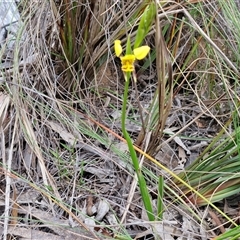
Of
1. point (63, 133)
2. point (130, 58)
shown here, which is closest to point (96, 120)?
point (63, 133)

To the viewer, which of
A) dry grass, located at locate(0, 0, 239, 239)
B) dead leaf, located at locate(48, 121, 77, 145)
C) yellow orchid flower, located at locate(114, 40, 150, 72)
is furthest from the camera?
dead leaf, located at locate(48, 121, 77, 145)

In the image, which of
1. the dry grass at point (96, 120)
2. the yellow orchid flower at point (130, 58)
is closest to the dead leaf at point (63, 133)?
the dry grass at point (96, 120)

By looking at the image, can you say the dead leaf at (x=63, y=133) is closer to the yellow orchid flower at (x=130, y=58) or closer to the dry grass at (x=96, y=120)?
the dry grass at (x=96, y=120)

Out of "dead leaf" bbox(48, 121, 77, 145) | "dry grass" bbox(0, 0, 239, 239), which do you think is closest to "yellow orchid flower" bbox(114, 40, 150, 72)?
"dry grass" bbox(0, 0, 239, 239)

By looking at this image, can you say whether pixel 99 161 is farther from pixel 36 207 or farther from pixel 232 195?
pixel 232 195

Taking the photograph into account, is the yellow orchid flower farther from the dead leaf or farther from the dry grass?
the dead leaf

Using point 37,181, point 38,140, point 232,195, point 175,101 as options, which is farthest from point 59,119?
point 232,195

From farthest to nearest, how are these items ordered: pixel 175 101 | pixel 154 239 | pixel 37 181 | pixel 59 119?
pixel 175 101 < pixel 59 119 < pixel 37 181 < pixel 154 239

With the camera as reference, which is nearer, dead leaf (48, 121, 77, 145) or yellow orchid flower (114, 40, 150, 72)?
yellow orchid flower (114, 40, 150, 72)

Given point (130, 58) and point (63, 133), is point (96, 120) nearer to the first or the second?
point (63, 133)

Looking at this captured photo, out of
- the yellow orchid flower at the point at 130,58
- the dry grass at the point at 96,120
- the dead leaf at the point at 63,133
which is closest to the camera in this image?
the yellow orchid flower at the point at 130,58

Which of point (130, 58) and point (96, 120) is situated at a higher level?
point (130, 58)
